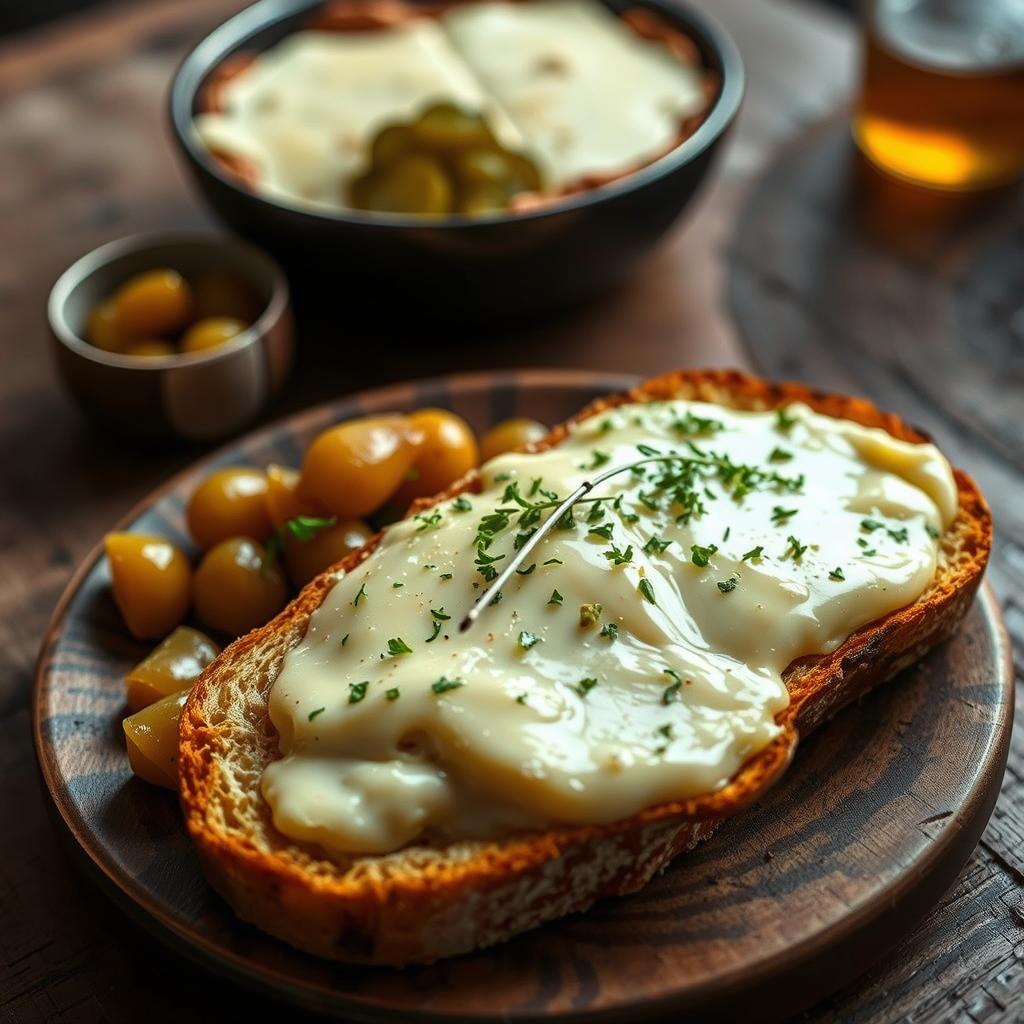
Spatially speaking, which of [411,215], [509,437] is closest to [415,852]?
[509,437]

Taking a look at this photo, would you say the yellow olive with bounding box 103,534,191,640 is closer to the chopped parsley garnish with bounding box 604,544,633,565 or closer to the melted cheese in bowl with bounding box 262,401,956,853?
the melted cheese in bowl with bounding box 262,401,956,853

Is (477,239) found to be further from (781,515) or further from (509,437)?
(781,515)

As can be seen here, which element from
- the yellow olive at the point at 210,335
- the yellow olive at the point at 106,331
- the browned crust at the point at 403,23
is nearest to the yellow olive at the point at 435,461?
the yellow olive at the point at 210,335

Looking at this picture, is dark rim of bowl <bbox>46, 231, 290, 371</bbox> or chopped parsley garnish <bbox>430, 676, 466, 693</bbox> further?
dark rim of bowl <bbox>46, 231, 290, 371</bbox>

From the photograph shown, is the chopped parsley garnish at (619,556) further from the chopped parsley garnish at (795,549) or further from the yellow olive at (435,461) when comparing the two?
the yellow olive at (435,461)

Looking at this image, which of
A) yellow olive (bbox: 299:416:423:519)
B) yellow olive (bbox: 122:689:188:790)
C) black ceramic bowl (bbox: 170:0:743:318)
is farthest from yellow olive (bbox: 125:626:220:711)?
black ceramic bowl (bbox: 170:0:743:318)

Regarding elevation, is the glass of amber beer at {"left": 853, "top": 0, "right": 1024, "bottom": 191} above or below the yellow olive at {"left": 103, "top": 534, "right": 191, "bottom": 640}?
above

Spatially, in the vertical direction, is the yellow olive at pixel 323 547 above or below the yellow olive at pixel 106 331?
above
